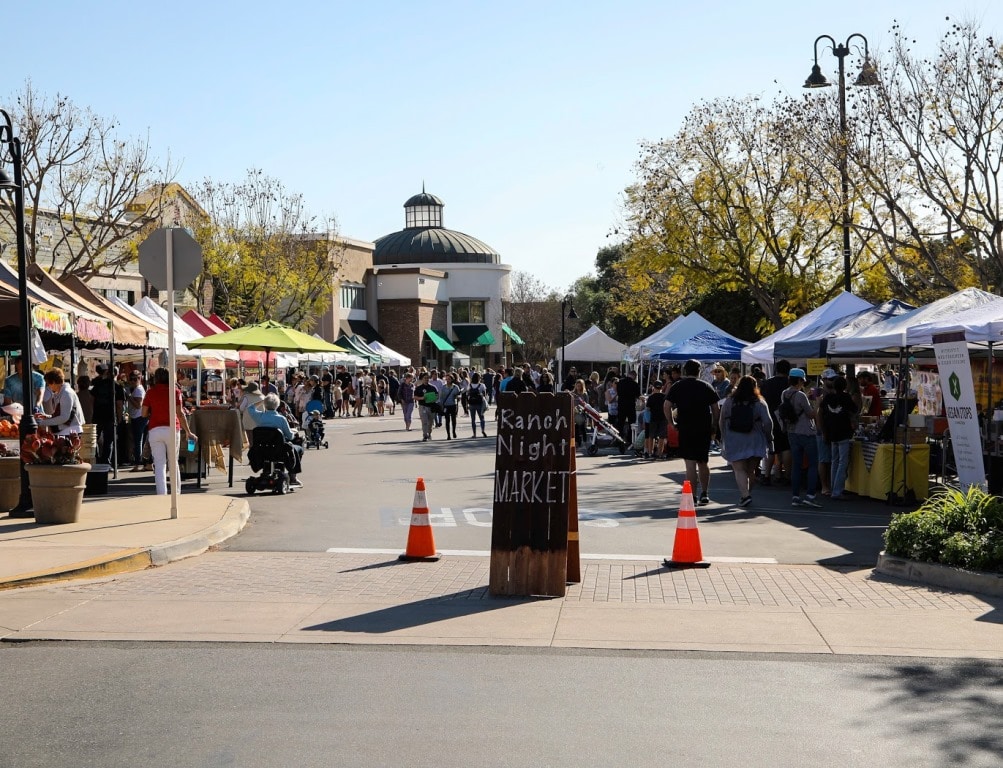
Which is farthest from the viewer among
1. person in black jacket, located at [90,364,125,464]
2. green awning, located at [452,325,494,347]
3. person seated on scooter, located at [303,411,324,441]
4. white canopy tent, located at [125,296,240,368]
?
green awning, located at [452,325,494,347]

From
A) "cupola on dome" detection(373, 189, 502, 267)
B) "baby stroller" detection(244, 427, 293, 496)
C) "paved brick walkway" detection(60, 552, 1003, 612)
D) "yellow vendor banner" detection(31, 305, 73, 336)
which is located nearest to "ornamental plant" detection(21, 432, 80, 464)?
"yellow vendor banner" detection(31, 305, 73, 336)

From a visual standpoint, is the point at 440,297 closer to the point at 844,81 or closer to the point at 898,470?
the point at 844,81

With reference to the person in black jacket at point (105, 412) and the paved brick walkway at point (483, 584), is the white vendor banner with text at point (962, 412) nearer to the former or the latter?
the paved brick walkway at point (483, 584)

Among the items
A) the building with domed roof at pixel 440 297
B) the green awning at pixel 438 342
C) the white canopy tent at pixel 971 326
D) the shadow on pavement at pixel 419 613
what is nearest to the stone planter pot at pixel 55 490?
the shadow on pavement at pixel 419 613

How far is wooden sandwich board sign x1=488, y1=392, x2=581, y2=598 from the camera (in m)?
9.09

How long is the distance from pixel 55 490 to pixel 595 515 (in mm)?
6106

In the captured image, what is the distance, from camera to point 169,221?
5153cm

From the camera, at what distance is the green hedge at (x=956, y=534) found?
959 centimetres

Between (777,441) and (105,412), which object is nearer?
(777,441)

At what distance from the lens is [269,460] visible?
16578mm

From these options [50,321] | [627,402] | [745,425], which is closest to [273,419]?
[50,321]

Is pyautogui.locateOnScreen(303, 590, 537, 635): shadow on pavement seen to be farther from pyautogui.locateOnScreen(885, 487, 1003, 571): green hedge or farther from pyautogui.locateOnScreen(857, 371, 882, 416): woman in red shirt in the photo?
pyautogui.locateOnScreen(857, 371, 882, 416): woman in red shirt

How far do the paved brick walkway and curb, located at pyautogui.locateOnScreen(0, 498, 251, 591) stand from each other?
0.16 m

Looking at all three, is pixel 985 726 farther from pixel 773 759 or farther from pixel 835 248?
pixel 835 248
